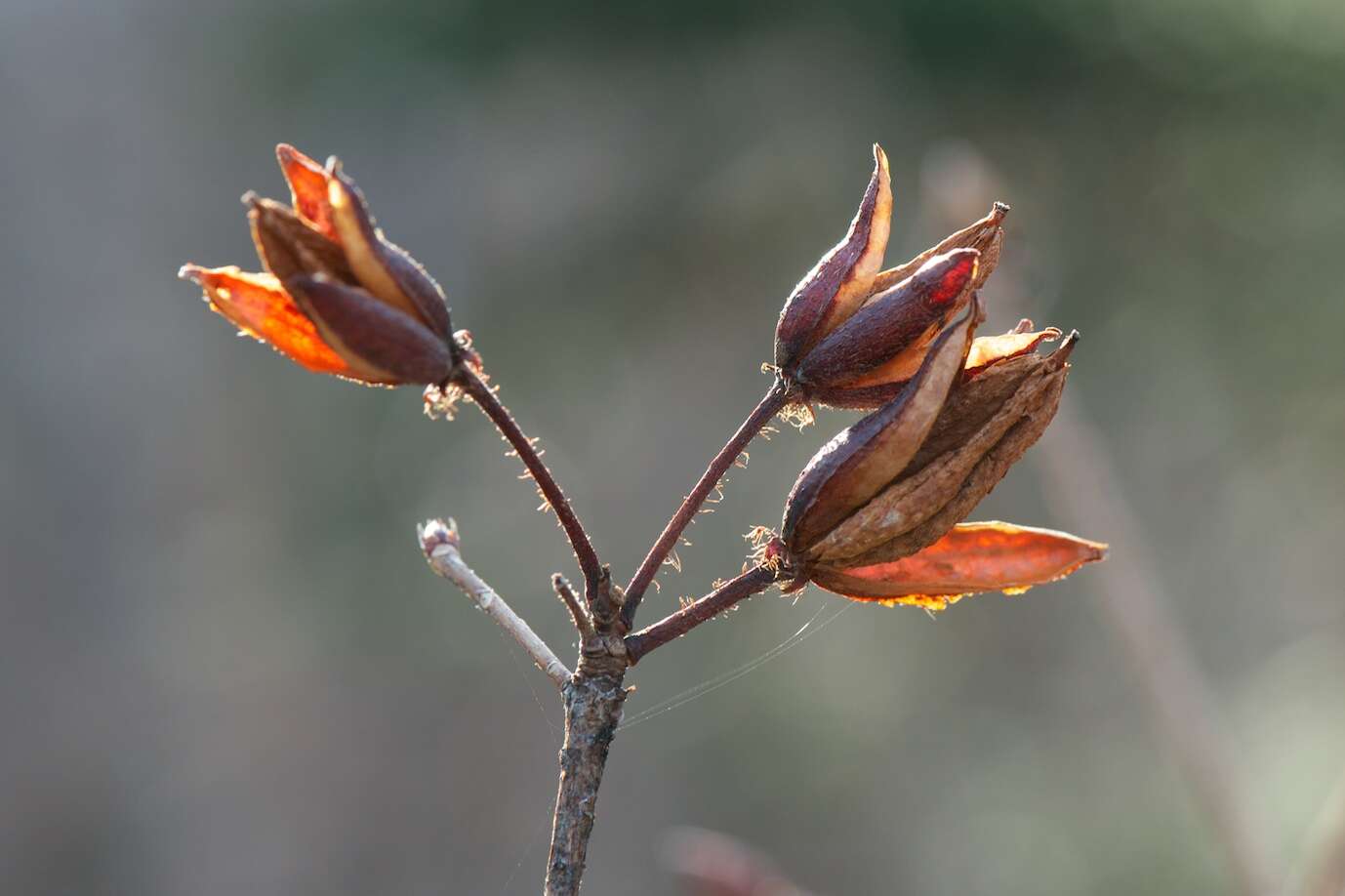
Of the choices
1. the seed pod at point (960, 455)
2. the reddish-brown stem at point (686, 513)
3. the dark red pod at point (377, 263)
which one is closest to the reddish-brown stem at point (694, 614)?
the reddish-brown stem at point (686, 513)

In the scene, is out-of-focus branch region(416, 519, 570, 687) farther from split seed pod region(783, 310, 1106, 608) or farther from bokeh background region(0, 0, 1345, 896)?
bokeh background region(0, 0, 1345, 896)

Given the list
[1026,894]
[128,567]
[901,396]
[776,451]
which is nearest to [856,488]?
[901,396]

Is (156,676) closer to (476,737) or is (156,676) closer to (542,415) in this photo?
(476,737)

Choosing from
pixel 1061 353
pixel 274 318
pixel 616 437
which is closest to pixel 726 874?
pixel 1061 353

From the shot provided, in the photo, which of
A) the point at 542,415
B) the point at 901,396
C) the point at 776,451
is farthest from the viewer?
the point at 542,415

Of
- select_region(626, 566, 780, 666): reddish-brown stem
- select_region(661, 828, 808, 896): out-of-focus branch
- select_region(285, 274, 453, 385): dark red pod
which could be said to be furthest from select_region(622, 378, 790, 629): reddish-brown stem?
select_region(661, 828, 808, 896): out-of-focus branch

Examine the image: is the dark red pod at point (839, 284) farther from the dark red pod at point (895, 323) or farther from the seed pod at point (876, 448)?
the seed pod at point (876, 448)
